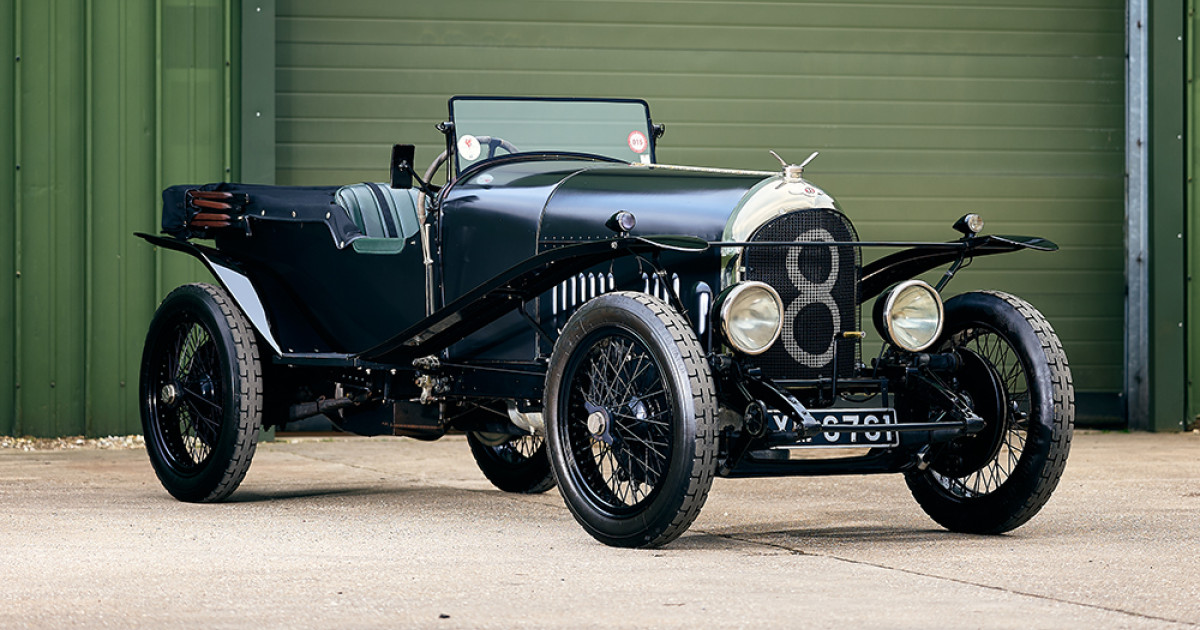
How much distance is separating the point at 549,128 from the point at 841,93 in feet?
13.4

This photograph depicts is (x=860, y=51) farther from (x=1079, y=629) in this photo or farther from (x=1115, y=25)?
(x=1079, y=629)

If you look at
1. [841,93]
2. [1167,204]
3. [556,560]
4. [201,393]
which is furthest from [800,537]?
[1167,204]

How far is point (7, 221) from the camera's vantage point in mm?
9500

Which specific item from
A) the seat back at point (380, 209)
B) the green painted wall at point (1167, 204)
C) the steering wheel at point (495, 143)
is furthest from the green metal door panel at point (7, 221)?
the green painted wall at point (1167, 204)

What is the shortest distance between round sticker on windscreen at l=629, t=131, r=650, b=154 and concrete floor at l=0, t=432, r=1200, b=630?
4.90 ft

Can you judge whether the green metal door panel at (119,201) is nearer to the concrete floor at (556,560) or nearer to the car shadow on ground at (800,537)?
the concrete floor at (556,560)

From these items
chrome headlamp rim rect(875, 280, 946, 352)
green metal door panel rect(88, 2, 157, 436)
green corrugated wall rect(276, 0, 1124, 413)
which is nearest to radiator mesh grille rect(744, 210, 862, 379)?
chrome headlamp rim rect(875, 280, 946, 352)

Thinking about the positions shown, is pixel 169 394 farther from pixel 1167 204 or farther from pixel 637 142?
pixel 1167 204

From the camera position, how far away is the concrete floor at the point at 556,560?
13.0ft

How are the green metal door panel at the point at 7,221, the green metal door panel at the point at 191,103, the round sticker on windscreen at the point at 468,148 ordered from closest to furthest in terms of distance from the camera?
the round sticker on windscreen at the point at 468,148 → the green metal door panel at the point at 7,221 → the green metal door panel at the point at 191,103

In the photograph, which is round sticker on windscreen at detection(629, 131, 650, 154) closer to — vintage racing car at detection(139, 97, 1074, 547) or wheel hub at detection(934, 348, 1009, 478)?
vintage racing car at detection(139, 97, 1074, 547)

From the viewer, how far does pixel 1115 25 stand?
10680 mm

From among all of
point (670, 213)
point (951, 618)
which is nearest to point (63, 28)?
point (670, 213)

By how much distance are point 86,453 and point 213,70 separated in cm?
232
